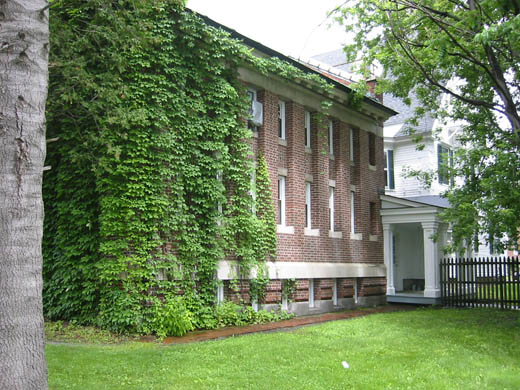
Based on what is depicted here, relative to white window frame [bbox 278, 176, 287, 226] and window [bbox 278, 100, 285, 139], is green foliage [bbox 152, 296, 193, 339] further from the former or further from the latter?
window [bbox 278, 100, 285, 139]

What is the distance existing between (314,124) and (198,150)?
21.9ft

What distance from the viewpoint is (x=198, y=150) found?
14766 mm

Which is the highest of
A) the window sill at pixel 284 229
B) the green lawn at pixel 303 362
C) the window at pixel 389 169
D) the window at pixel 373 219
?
the window at pixel 389 169

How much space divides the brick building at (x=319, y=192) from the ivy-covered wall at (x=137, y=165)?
1303 millimetres

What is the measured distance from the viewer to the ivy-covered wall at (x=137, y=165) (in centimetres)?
1298

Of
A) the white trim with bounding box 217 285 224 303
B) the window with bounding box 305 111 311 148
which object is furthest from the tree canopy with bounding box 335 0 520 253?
the white trim with bounding box 217 285 224 303

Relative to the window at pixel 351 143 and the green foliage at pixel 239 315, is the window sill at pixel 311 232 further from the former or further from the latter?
the window at pixel 351 143

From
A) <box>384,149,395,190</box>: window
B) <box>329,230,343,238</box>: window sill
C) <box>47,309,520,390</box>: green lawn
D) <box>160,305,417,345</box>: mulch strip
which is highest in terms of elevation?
<box>384,149,395,190</box>: window

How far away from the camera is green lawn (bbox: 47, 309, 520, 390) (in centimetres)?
810

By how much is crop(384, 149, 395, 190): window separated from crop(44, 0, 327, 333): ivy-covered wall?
15.9 m

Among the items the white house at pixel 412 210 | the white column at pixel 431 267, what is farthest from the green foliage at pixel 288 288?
the white column at pixel 431 267

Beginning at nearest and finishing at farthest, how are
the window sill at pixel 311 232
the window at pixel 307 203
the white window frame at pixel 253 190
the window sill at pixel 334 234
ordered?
the white window frame at pixel 253 190, the window sill at pixel 311 232, the window at pixel 307 203, the window sill at pixel 334 234

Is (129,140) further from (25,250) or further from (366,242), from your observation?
(366,242)

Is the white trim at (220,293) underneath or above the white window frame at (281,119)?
underneath
